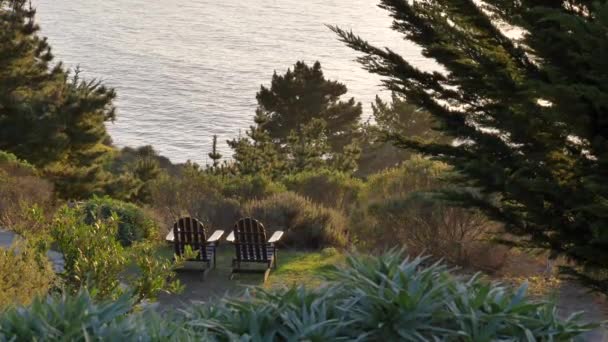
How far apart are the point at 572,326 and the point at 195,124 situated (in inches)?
2427

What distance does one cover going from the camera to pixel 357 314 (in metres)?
4.63

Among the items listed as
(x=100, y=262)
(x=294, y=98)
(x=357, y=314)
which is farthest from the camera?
(x=294, y=98)

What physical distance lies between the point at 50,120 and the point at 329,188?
1411 cm

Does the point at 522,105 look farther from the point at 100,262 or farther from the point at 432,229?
the point at 100,262

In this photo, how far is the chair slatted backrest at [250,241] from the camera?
12.1 meters

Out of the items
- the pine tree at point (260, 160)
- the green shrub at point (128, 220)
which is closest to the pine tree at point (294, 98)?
the pine tree at point (260, 160)

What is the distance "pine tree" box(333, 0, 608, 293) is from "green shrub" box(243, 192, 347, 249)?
11.9 ft

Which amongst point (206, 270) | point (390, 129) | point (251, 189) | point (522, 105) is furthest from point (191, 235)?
point (390, 129)

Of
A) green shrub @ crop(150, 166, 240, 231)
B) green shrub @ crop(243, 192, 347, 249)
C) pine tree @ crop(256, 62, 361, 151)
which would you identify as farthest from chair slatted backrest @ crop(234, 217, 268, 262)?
pine tree @ crop(256, 62, 361, 151)

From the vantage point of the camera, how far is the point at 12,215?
13.7 meters

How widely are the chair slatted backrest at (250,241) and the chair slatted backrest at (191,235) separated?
49cm

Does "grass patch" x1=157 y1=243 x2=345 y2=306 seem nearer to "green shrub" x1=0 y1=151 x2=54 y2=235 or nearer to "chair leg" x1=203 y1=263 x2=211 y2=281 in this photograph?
"chair leg" x1=203 y1=263 x2=211 y2=281

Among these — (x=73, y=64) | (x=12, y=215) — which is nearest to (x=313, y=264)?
(x=12, y=215)

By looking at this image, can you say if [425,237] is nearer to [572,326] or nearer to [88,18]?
[572,326]
